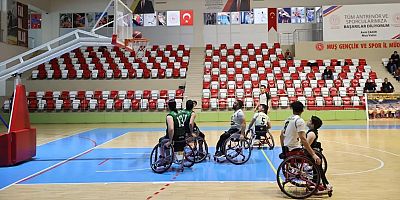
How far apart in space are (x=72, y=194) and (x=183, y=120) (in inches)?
98.5

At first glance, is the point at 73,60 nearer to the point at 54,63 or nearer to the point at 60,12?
the point at 54,63

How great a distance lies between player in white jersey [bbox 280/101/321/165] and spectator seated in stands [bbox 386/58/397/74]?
18741 mm

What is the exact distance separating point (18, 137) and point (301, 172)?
6144mm

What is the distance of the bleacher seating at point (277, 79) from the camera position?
1956cm

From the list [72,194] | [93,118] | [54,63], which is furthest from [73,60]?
[72,194]

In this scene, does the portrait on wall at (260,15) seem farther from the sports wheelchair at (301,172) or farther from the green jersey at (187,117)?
the sports wheelchair at (301,172)

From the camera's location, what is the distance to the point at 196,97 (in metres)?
20.2

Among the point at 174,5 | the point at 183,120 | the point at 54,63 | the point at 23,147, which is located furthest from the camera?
the point at 174,5

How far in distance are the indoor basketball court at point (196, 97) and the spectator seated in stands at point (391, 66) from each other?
70 millimetres

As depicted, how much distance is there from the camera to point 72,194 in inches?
231

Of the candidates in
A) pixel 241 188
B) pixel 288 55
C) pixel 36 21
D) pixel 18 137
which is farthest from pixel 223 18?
pixel 241 188

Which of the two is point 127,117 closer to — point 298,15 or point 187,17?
point 187,17

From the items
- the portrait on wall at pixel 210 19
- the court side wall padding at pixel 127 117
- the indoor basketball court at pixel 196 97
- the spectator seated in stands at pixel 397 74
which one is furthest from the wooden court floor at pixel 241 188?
the portrait on wall at pixel 210 19

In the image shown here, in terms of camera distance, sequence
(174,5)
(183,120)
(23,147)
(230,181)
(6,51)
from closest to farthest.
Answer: (230,181) → (183,120) → (23,147) → (6,51) → (174,5)
